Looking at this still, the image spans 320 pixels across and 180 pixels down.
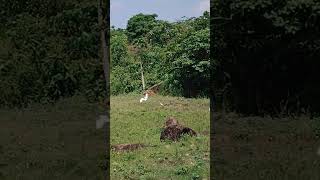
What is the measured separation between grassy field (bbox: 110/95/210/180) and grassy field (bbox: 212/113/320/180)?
0.94 ft

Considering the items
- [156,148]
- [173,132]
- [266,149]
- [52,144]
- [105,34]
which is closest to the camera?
[266,149]

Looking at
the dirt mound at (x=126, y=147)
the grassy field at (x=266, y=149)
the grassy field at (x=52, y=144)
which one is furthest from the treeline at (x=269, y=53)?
the dirt mound at (x=126, y=147)

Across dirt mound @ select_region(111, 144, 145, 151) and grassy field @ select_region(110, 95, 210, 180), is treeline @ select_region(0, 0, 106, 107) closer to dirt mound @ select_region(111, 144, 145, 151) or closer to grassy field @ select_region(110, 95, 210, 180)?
grassy field @ select_region(110, 95, 210, 180)

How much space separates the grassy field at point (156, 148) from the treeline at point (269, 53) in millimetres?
1492

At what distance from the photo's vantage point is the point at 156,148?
9.27 metres

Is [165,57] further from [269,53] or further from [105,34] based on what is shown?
[269,53]

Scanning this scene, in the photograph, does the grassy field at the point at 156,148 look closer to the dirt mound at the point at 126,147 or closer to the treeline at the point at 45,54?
the dirt mound at the point at 126,147

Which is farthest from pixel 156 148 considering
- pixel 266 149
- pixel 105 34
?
pixel 105 34

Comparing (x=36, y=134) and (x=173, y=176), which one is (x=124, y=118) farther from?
(x=173, y=176)

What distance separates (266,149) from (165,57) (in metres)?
14.0

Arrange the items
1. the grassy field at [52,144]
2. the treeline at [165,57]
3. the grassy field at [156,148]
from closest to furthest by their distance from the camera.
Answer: the grassy field at [156,148], the grassy field at [52,144], the treeline at [165,57]

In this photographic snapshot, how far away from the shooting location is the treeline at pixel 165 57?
20.5 m

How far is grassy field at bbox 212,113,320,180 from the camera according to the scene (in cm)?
720

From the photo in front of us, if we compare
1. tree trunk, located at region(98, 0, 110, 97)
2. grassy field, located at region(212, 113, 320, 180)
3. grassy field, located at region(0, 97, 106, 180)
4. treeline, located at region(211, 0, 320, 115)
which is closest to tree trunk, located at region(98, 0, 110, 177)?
tree trunk, located at region(98, 0, 110, 97)
